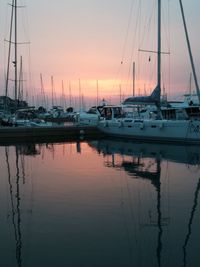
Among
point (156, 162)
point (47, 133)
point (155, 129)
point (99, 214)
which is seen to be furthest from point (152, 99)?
point (99, 214)

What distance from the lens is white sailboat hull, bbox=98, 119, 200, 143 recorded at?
99.3ft

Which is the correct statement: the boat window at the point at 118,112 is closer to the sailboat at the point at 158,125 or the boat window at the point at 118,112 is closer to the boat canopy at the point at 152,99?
the sailboat at the point at 158,125

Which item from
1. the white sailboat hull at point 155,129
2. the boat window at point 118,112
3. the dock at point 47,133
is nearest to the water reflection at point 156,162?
the white sailboat hull at point 155,129

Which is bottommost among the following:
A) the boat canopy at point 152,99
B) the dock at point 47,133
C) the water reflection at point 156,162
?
the water reflection at point 156,162

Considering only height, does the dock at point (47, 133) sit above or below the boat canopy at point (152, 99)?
below

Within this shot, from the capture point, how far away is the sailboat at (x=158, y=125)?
1200 inches

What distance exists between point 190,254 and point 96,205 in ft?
13.3

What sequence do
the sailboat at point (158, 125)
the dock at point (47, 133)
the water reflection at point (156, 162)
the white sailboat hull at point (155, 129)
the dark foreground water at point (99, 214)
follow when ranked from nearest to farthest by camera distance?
the dark foreground water at point (99, 214), the water reflection at point (156, 162), the white sailboat hull at point (155, 129), the sailboat at point (158, 125), the dock at point (47, 133)

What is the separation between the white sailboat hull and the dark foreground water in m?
10.6

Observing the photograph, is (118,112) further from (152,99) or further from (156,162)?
(156,162)

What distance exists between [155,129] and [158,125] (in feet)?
1.34

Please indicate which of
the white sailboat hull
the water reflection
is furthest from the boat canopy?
the water reflection

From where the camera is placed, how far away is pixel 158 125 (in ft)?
106

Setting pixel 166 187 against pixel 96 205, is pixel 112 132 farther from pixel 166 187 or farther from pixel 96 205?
pixel 96 205
